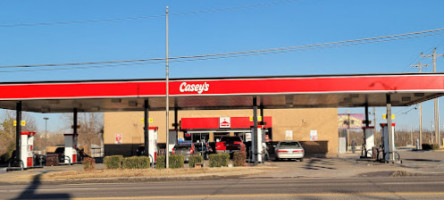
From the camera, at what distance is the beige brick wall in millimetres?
48812

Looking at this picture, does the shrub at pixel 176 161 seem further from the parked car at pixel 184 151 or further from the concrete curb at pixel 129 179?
the parked car at pixel 184 151

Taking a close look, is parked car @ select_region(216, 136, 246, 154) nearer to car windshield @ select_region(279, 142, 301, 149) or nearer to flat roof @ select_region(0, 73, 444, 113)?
car windshield @ select_region(279, 142, 301, 149)

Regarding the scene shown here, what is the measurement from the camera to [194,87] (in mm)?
25844

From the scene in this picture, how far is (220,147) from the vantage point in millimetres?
35500

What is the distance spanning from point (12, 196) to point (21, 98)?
14.1 metres

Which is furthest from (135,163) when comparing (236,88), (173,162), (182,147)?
(236,88)

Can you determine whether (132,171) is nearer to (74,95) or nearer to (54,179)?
(54,179)

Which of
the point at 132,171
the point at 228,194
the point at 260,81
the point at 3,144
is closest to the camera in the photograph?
the point at 228,194

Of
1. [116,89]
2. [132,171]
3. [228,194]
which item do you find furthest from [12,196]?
[116,89]

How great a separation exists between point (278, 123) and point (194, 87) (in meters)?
25.3

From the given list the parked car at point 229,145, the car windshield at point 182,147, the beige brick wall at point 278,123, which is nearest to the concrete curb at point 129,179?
the car windshield at point 182,147

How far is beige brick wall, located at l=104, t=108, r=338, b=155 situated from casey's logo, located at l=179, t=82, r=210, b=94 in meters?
24.0

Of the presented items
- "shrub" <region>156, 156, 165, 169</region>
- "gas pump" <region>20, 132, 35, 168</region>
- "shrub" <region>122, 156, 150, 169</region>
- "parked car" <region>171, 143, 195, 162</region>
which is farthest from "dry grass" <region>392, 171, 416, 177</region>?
"gas pump" <region>20, 132, 35, 168</region>

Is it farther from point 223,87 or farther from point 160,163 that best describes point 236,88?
point 160,163
